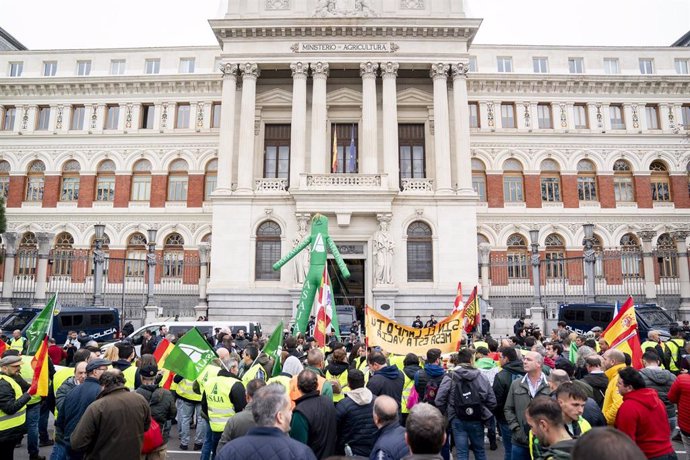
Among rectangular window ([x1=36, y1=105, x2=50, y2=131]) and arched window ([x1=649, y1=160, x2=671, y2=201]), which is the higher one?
rectangular window ([x1=36, y1=105, x2=50, y2=131])

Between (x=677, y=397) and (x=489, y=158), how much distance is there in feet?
96.6

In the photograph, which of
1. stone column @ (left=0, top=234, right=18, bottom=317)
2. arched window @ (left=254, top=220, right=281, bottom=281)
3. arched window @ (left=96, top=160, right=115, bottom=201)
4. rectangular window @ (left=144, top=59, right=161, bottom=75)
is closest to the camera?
stone column @ (left=0, top=234, right=18, bottom=317)

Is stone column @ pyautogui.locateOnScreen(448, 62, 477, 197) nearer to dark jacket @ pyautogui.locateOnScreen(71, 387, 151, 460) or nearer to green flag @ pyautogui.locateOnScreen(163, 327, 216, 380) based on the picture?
green flag @ pyautogui.locateOnScreen(163, 327, 216, 380)

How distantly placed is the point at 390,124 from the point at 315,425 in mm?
24104

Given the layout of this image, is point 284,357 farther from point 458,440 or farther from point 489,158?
point 489,158

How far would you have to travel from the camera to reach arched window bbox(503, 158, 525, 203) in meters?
34.8

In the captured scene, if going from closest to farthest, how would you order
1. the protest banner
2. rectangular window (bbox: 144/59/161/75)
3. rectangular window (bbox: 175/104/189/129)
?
1. the protest banner
2. rectangular window (bbox: 175/104/189/129)
3. rectangular window (bbox: 144/59/161/75)

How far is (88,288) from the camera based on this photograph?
3238 centimetres

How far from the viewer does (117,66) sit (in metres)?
36.5

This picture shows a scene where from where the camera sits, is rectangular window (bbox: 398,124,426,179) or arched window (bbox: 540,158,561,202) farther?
arched window (bbox: 540,158,561,202)

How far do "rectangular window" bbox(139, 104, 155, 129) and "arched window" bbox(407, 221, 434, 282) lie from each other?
20.5 meters

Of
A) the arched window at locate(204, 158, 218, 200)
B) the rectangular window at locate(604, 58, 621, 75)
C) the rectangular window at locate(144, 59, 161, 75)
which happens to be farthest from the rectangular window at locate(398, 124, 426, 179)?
the rectangular window at locate(144, 59, 161, 75)

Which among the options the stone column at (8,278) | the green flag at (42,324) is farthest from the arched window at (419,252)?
the green flag at (42,324)

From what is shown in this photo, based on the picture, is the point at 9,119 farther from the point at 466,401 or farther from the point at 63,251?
the point at 466,401
